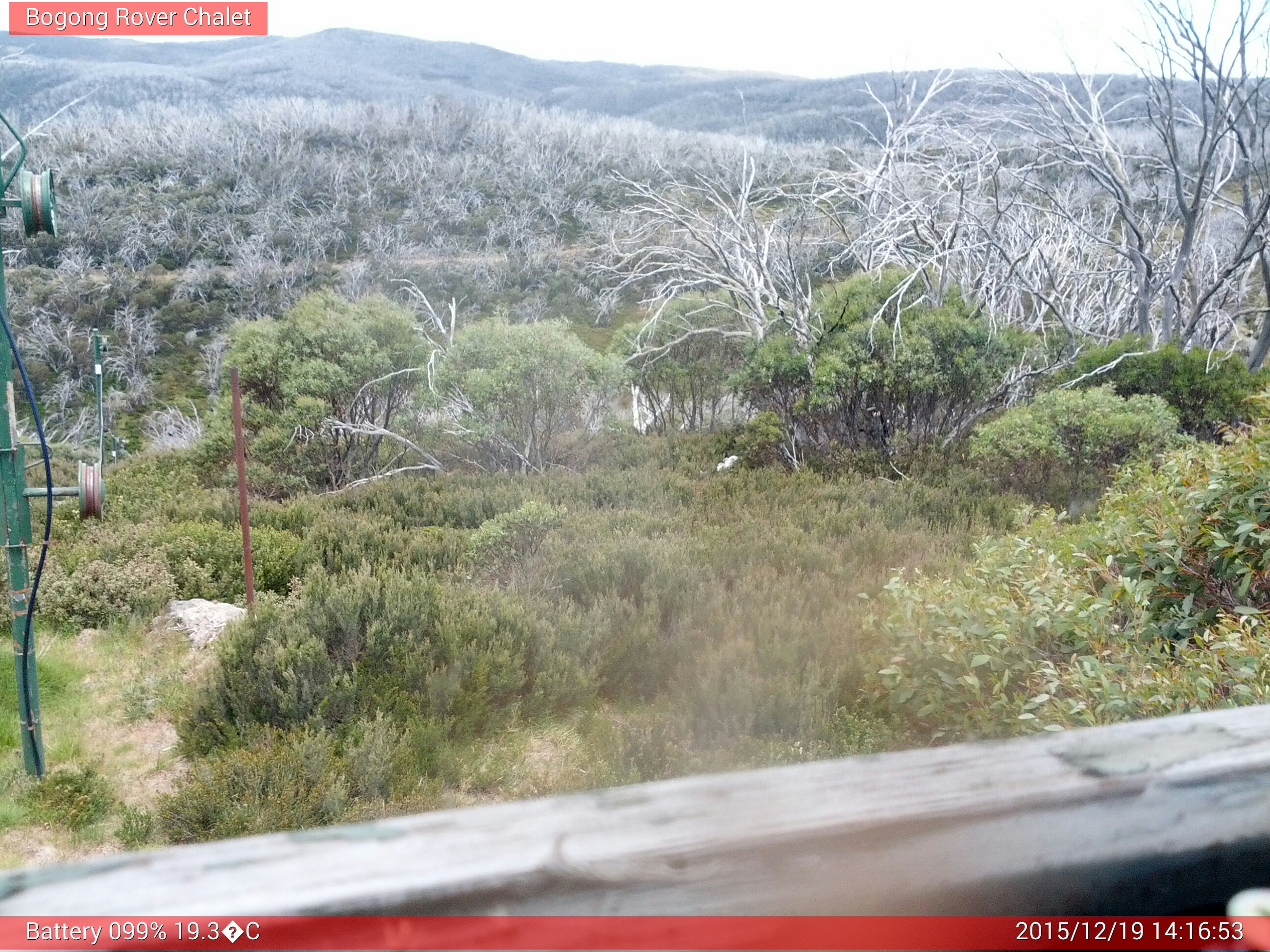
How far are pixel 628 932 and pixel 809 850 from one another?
164mm

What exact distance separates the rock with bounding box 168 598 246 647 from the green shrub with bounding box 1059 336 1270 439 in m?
8.12

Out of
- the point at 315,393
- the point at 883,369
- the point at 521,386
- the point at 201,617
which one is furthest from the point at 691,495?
the point at 315,393

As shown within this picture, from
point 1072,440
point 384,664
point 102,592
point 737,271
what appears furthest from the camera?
point 737,271

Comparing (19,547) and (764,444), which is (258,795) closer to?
(19,547)

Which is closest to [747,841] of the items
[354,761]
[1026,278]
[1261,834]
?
[1261,834]

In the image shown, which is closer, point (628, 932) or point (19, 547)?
point (628, 932)

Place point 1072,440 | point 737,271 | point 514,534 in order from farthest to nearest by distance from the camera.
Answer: point 737,271
point 1072,440
point 514,534

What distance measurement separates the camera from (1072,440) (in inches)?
314

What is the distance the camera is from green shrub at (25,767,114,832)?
11.8ft

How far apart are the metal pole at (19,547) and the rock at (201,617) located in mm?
1474

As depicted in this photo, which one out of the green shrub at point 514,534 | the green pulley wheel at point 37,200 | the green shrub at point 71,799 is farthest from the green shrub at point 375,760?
the green pulley wheel at point 37,200

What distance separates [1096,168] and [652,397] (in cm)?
668

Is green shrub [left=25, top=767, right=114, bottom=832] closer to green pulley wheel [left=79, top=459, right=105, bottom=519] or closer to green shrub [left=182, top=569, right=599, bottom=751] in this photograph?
green shrub [left=182, top=569, right=599, bottom=751]

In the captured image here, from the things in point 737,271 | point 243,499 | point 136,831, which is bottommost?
point 136,831
